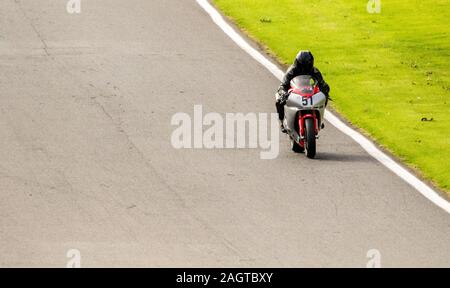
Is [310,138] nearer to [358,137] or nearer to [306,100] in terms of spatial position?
[306,100]

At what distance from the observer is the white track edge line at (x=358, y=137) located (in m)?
18.7

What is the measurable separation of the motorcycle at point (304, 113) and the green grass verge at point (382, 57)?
4.48ft

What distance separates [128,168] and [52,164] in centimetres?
115

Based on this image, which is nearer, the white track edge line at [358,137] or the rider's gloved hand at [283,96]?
the white track edge line at [358,137]

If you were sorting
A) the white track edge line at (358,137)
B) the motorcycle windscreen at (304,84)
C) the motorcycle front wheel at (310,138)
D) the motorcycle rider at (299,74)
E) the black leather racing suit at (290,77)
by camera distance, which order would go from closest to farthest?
the white track edge line at (358,137) < the motorcycle front wheel at (310,138) < the motorcycle windscreen at (304,84) < the motorcycle rider at (299,74) < the black leather racing suit at (290,77)

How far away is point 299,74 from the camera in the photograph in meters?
21.3

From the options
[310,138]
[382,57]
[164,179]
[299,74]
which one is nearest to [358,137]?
[299,74]

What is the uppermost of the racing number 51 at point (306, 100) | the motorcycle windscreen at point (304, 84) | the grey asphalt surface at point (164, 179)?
the motorcycle windscreen at point (304, 84)

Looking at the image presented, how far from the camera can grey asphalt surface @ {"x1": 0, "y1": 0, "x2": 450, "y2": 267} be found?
16.2m

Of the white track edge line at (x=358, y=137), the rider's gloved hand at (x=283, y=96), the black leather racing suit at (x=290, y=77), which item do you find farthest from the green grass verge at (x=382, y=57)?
the rider's gloved hand at (x=283, y=96)

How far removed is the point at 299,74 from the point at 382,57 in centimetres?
682

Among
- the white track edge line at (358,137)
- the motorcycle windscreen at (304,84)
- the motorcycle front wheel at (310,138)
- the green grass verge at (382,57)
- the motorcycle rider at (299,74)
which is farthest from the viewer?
the green grass verge at (382,57)

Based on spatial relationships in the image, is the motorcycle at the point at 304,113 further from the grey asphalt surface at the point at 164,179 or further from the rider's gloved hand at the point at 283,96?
the grey asphalt surface at the point at 164,179
